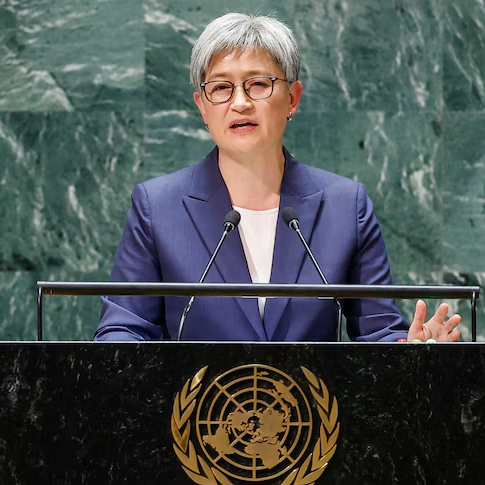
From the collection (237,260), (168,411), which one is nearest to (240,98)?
(237,260)

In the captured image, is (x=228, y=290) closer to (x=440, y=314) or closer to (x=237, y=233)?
(x=440, y=314)

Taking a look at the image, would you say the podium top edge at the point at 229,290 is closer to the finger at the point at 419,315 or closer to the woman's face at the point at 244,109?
the finger at the point at 419,315

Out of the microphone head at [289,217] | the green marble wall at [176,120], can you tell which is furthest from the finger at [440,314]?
the green marble wall at [176,120]

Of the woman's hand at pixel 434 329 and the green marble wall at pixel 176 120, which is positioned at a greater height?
the green marble wall at pixel 176 120

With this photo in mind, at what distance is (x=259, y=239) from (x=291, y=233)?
11cm

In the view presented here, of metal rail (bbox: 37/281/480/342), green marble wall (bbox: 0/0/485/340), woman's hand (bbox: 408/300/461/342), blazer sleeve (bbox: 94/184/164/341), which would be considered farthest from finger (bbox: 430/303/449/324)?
green marble wall (bbox: 0/0/485/340)

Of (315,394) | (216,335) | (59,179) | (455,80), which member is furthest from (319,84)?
(315,394)

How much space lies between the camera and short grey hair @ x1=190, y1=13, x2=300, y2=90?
2.89 meters

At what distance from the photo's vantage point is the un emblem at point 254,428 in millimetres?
1942

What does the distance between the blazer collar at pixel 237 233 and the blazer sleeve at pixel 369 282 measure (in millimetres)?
164

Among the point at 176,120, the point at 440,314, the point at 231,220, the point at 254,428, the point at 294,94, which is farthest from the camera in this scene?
the point at 176,120

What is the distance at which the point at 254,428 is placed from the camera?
195cm

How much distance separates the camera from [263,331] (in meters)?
2.78

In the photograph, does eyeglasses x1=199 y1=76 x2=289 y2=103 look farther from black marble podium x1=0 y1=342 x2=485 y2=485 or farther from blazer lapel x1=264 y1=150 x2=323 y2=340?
black marble podium x1=0 y1=342 x2=485 y2=485
